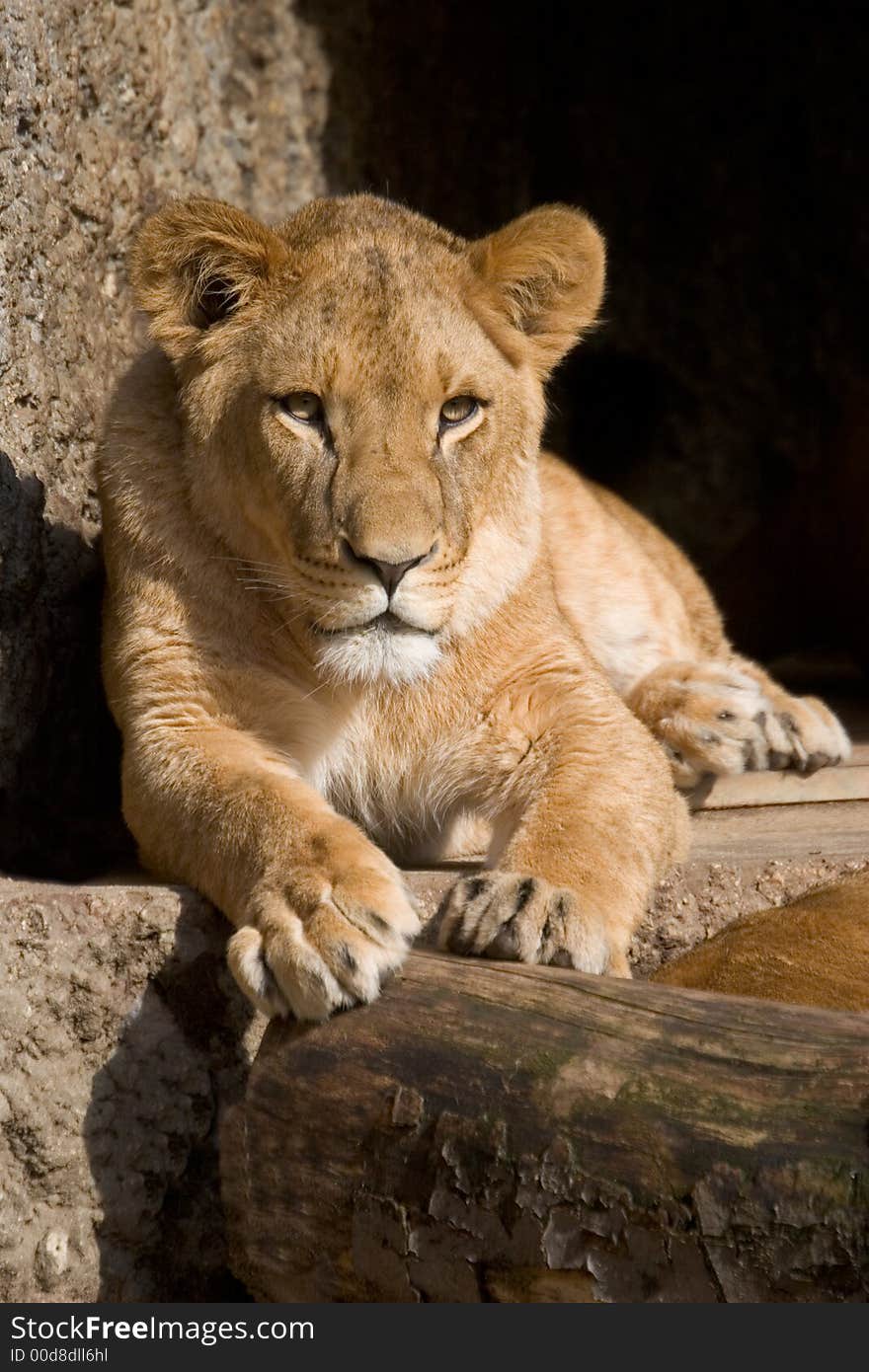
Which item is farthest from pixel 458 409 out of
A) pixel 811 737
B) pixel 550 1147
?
pixel 550 1147

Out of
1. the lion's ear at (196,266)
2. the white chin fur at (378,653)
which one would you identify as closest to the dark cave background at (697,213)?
the lion's ear at (196,266)

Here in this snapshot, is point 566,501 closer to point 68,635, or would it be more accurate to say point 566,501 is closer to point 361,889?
point 68,635

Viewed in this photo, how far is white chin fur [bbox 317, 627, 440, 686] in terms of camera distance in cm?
263

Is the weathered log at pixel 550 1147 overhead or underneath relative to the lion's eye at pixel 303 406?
underneath

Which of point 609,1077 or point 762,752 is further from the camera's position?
point 762,752

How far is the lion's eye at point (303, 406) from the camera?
8.93ft

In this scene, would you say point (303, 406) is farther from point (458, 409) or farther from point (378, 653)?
point (378, 653)

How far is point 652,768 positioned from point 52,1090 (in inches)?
48.7

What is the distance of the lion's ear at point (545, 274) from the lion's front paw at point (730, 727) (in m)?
0.85

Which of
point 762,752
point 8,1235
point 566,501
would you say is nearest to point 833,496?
point 566,501

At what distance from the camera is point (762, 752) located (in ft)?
11.6

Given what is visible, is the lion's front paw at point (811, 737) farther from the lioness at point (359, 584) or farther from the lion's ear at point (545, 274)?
the lion's ear at point (545, 274)

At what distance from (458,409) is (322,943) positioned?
3.57 ft

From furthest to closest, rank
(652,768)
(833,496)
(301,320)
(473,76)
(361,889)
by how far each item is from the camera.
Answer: (473,76), (833,496), (652,768), (301,320), (361,889)
